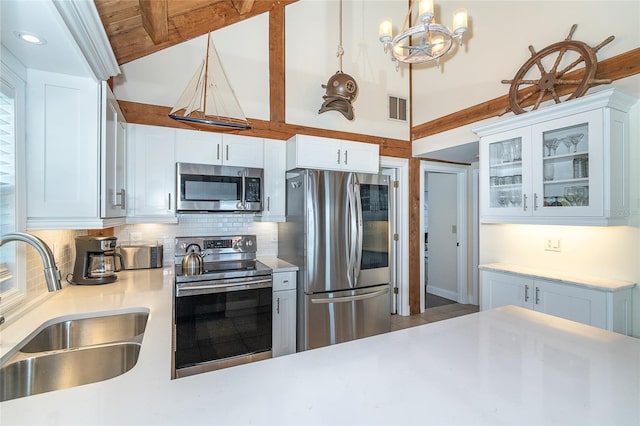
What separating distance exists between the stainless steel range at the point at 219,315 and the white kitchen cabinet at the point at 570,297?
218 centimetres

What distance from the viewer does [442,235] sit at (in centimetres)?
505

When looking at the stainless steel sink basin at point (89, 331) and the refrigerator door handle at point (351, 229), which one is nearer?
the stainless steel sink basin at point (89, 331)

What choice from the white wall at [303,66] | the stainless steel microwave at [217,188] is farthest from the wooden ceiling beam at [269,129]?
the stainless steel microwave at [217,188]

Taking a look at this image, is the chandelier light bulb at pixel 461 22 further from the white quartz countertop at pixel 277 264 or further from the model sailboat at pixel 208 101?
the white quartz countertop at pixel 277 264

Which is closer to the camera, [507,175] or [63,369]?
[63,369]

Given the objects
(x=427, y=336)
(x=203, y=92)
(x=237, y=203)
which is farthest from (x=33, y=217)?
(x=427, y=336)

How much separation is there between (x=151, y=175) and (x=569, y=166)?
346 centimetres

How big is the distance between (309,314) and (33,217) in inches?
81.7

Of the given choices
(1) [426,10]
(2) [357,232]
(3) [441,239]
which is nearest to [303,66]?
(1) [426,10]

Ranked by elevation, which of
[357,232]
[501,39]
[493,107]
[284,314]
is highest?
[501,39]

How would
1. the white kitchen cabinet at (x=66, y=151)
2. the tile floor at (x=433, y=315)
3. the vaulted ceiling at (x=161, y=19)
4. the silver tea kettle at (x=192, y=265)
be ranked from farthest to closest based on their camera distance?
the tile floor at (x=433, y=315)
the silver tea kettle at (x=192, y=265)
the vaulted ceiling at (x=161, y=19)
the white kitchen cabinet at (x=66, y=151)

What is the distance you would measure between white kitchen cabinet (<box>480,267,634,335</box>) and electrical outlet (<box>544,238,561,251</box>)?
405 mm

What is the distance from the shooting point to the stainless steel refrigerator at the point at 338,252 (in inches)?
112

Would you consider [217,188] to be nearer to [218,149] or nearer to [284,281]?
[218,149]
